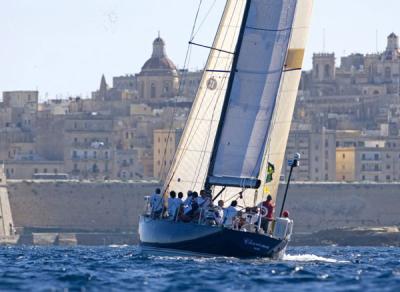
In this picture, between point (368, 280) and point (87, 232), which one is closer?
point (368, 280)

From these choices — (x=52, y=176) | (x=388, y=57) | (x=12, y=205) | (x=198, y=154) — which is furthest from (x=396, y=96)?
(x=198, y=154)

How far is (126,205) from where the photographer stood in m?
101

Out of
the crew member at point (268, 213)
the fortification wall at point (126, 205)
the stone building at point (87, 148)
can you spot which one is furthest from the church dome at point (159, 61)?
the crew member at point (268, 213)

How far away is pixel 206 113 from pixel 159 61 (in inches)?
4090

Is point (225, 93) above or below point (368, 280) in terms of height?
above

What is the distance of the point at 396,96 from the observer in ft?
472

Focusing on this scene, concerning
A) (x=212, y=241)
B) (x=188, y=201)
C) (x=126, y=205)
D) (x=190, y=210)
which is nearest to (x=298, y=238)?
(x=126, y=205)

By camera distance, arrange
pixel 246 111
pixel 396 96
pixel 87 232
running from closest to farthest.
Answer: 1. pixel 246 111
2. pixel 87 232
3. pixel 396 96

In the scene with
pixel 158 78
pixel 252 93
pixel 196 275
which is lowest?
pixel 196 275

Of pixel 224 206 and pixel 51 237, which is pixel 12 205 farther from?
pixel 224 206

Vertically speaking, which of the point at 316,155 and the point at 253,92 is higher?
the point at 316,155

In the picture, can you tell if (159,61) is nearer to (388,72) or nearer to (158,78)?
(158,78)

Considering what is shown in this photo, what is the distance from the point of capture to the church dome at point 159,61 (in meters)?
144

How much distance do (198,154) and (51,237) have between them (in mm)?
53058
